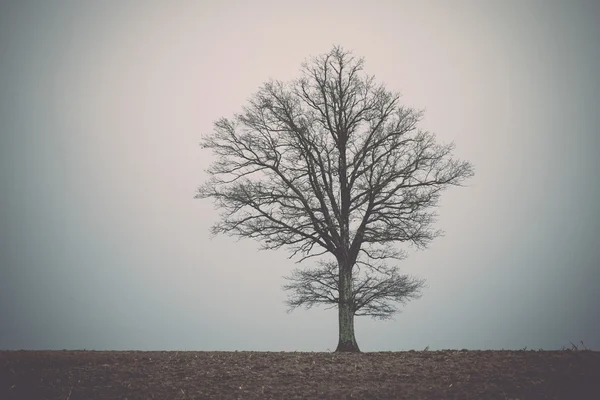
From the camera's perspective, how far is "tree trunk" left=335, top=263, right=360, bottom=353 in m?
13.3

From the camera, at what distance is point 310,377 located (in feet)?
27.9

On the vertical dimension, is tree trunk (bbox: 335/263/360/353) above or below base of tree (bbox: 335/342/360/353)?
above

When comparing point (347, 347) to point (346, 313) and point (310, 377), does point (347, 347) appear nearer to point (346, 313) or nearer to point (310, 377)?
point (346, 313)

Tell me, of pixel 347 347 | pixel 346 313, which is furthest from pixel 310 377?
pixel 346 313

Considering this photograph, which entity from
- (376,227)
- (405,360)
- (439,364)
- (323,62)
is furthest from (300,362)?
(323,62)

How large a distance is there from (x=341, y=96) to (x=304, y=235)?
18.3 ft

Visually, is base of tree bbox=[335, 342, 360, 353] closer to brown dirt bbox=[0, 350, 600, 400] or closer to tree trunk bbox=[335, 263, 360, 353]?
tree trunk bbox=[335, 263, 360, 353]

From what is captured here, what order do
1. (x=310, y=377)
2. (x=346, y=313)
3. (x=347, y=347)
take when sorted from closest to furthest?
(x=310, y=377) → (x=347, y=347) → (x=346, y=313)

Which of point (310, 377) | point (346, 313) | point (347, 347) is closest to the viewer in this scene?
point (310, 377)

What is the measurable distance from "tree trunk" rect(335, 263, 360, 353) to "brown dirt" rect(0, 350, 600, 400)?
2.78 metres

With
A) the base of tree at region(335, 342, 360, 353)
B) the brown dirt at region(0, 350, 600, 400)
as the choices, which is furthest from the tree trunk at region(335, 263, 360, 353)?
the brown dirt at region(0, 350, 600, 400)

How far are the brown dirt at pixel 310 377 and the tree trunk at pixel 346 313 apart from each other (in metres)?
2.78

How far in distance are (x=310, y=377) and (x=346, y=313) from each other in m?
5.48

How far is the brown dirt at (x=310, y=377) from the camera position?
741 centimetres
